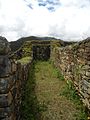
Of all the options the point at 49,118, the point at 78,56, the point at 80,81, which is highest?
the point at 78,56

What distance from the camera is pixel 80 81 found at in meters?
8.16

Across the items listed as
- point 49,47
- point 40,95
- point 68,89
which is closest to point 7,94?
point 40,95

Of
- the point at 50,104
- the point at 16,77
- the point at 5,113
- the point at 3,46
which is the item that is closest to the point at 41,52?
the point at 50,104

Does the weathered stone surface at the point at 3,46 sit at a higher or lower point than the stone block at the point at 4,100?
higher

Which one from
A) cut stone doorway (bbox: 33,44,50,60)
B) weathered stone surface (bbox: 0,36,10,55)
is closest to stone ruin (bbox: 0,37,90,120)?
weathered stone surface (bbox: 0,36,10,55)

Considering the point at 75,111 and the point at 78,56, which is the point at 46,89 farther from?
the point at 75,111

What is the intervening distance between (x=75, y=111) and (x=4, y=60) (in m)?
3.64

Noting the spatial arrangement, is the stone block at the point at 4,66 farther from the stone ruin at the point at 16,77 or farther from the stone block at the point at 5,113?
the stone block at the point at 5,113

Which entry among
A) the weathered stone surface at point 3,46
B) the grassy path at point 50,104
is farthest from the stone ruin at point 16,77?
the grassy path at point 50,104

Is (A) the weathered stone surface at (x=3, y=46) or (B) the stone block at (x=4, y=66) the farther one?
(B) the stone block at (x=4, y=66)

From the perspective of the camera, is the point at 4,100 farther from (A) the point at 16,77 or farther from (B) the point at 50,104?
(B) the point at 50,104

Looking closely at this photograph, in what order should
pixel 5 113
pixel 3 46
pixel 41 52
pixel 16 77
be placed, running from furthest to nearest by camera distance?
1. pixel 41 52
2. pixel 16 77
3. pixel 5 113
4. pixel 3 46

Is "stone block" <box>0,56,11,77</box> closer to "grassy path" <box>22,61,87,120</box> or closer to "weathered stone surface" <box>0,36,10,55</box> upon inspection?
"weathered stone surface" <box>0,36,10,55</box>

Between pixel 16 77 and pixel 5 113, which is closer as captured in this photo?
pixel 5 113
